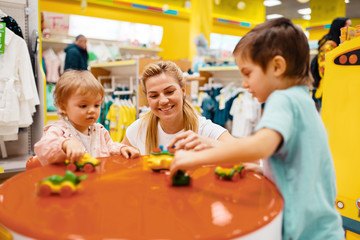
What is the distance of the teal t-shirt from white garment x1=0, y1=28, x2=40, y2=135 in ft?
9.05

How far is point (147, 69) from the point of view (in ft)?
5.68

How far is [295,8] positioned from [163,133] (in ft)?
43.4

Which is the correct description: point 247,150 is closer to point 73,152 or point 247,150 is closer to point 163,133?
point 73,152

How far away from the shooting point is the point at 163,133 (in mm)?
1828

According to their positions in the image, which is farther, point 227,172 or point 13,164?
point 13,164

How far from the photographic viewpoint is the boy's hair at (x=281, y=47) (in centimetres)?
89

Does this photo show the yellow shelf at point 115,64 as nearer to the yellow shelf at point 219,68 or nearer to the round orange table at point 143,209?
the yellow shelf at point 219,68

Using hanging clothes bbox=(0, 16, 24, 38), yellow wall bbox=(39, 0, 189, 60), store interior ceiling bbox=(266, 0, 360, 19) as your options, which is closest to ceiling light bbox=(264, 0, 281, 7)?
store interior ceiling bbox=(266, 0, 360, 19)

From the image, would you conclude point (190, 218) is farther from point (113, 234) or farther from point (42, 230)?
point (42, 230)

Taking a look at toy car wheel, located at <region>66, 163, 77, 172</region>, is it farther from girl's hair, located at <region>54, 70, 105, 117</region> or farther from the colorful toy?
the colorful toy

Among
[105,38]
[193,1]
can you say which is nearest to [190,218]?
[105,38]

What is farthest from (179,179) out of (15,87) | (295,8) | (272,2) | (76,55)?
(295,8)

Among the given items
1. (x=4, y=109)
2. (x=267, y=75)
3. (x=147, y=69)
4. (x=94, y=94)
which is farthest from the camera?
(x=4, y=109)

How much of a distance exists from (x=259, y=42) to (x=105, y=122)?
4.80m
